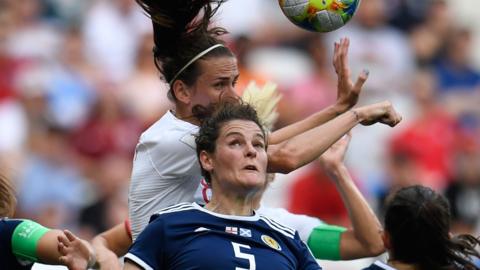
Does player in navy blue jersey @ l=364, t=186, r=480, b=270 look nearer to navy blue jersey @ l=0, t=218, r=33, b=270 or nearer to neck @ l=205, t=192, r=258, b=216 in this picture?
neck @ l=205, t=192, r=258, b=216

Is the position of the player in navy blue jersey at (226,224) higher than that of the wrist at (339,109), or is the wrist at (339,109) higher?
the wrist at (339,109)

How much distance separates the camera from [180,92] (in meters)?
6.21

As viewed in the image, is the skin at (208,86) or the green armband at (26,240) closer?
the green armband at (26,240)

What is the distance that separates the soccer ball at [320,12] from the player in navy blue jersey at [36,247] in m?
1.59

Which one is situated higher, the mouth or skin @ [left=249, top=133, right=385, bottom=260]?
the mouth

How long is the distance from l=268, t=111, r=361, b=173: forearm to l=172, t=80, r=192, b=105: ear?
51cm

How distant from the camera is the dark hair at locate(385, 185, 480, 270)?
554 centimetres

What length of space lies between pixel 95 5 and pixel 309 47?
6.86ft

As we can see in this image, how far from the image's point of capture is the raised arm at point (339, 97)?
244 inches

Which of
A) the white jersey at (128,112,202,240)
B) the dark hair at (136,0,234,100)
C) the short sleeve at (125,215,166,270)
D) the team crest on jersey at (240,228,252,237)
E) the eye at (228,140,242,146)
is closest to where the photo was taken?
the short sleeve at (125,215,166,270)

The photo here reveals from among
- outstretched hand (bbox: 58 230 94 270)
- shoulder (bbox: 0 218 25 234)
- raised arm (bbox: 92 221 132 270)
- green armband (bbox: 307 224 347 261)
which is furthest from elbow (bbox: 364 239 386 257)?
shoulder (bbox: 0 218 25 234)

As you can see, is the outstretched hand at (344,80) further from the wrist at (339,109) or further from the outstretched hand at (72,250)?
the outstretched hand at (72,250)

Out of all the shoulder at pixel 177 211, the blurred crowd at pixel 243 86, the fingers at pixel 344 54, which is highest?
the fingers at pixel 344 54

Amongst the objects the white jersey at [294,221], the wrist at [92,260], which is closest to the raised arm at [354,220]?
the white jersey at [294,221]
